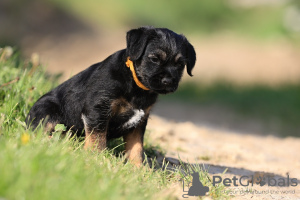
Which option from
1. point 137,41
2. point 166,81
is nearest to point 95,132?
point 166,81

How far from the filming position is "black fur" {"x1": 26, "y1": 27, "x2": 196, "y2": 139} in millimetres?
4105

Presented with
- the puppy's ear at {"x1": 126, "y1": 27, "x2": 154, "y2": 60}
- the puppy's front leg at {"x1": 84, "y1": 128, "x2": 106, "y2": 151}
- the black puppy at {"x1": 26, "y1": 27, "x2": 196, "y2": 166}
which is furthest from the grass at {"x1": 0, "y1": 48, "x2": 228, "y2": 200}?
the puppy's ear at {"x1": 126, "y1": 27, "x2": 154, "y2": 60}

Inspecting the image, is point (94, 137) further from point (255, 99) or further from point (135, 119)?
point (255, 99)

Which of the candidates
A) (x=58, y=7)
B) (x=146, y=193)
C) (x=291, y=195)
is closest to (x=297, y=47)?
(x=58, y=7)

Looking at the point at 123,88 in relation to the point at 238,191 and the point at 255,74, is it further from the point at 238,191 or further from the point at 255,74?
the point at 255,74

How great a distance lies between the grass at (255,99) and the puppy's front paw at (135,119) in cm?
563

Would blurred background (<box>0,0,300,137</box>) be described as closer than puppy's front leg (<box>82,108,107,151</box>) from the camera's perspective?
No

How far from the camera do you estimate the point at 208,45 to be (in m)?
19.4

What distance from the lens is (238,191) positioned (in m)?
3.89

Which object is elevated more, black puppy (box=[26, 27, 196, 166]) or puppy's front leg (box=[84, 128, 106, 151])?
black puppy (box=[26, 27, 196, 166])

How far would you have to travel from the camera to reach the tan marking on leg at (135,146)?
14.3 feet

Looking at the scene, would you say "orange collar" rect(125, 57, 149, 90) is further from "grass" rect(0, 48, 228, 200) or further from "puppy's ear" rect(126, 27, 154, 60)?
"grass" rect(0, 48, 228, 200)

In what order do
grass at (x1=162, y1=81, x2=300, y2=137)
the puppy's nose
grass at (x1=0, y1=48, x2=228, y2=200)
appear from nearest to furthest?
grass at (x1=0, y1=48, x2=228, y2=200) → the puppy's nose → grass at (x1=162, y1=81, x2=300, y2=137)

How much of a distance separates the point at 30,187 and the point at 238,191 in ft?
6.78
